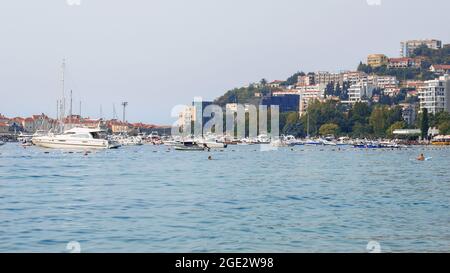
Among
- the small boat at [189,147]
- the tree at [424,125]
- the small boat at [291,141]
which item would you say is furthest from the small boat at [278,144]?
the small boat at [189,147]

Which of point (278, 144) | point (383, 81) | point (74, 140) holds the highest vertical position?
point (383, 81)

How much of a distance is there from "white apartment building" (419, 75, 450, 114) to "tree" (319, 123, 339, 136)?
9561 mm

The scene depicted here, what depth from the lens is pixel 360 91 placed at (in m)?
96.6

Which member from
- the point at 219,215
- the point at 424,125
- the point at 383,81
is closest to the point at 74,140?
the point at 219,215

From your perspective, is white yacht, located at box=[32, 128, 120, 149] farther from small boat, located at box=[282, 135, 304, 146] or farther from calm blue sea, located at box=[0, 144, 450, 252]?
small boat, located at box=[282, 135, 304, 146]

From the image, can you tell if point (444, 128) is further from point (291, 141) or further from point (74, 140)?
point (74, 140)

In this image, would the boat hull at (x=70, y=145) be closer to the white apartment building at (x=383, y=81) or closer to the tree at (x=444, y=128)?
the tree at (x=444, y=128)

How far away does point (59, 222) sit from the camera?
8234mm

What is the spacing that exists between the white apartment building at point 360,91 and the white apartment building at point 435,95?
977 cm

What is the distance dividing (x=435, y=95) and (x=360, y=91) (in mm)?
15810

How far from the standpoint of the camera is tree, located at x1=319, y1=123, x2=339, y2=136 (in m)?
80.6

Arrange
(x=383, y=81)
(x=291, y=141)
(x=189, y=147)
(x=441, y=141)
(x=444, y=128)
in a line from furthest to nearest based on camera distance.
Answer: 1. (x=383, y=81)
2. (x=291, y=141)
3. (x=444, y=128)
4. (x=441, y=141)
5. (x=189, y=147)
